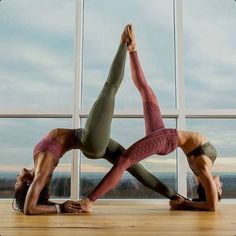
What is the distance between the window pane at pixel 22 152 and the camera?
3455 millimetres

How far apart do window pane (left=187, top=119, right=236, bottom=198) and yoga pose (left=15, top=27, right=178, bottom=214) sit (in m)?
0.96

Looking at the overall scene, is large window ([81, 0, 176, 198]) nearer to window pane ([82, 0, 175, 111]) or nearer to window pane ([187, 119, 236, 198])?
window pane ([82, 0, 175, 111])

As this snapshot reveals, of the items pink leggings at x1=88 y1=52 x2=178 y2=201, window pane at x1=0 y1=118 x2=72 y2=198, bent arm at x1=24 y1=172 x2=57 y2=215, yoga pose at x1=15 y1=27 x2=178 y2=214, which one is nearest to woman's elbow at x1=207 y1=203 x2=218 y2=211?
yoga pose at x1=15 y1=27 x2=178 y2=214

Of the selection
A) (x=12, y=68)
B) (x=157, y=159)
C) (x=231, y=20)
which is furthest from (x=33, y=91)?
(x=231, y=20)

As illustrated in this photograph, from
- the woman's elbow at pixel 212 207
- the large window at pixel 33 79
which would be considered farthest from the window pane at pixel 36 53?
the woman's elbow at pixel 212 207

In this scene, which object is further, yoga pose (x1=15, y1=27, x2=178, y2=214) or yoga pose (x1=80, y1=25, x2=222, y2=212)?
yoga pose (x1=80, y1=25, x2=222, y2=212)

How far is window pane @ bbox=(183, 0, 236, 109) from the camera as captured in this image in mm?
3582

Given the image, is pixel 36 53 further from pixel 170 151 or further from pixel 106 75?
pixel 170 151

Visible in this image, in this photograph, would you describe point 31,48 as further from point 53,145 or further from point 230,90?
point 230,90

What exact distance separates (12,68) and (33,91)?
325 millimetres

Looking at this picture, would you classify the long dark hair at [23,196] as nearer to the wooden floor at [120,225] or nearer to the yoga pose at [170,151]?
the wooden floor at [120,225]

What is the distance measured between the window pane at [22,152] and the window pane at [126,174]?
0.20 m

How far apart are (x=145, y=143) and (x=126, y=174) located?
0.92 meters

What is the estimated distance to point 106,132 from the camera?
257cm
